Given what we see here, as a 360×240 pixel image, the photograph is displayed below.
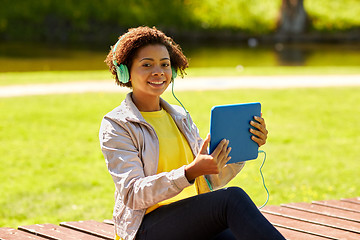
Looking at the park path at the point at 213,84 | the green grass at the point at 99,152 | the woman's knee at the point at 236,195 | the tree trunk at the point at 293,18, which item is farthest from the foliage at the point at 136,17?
the woman's knee at the point at 236,195

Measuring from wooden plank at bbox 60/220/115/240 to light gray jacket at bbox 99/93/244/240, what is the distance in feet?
2.50

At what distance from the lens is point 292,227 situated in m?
3.58

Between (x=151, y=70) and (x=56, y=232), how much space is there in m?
1.36

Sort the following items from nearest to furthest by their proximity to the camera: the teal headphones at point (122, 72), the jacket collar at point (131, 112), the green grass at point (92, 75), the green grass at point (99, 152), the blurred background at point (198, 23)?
the jacket collar at point (131, 112) < the teal headphones at point (122, 72) < the green grass at point (99, 152) < the green grass at point (92, 75) < the blurred background at point (198, 23)

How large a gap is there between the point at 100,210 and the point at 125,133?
2420 mm

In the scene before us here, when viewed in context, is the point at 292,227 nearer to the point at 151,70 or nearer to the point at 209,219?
the point at 209,219

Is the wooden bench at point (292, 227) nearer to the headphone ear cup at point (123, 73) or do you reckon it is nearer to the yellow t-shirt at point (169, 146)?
the yellow t-shirt at point (169, 146)

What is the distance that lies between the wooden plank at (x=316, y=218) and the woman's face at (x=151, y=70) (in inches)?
59.3

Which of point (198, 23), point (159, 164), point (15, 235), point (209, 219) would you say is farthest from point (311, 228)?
point (198, 23)

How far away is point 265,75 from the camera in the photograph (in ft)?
43.5

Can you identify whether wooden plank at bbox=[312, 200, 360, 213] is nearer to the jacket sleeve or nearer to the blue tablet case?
the blue tablet case

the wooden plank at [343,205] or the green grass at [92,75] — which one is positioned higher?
the green grass at [92,75]

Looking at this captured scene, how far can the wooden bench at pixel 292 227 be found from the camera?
3449mm

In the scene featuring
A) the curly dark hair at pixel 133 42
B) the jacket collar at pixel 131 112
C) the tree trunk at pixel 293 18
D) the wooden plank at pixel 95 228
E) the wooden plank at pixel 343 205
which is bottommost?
the wooden plank at pixel 343 205
